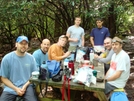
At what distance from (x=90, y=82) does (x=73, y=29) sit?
123 inches

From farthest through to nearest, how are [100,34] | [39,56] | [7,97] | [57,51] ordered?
1. [100,34]
2. [57,51]
3. [39,56]
4. [7,97]

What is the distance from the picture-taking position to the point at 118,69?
3.78 m

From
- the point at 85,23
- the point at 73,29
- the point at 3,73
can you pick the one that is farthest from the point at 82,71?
the point at 85,23

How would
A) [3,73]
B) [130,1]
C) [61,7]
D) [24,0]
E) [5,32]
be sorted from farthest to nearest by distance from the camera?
1. [5,32]
2. [61,7]
3. [130,1]
4. [24,0]
5. [3,73]

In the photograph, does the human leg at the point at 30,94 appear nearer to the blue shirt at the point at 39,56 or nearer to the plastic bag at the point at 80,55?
the blue shirt at the point at 39,56

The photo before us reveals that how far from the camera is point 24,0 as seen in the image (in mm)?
5836

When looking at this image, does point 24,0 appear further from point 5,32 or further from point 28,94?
point 5,32

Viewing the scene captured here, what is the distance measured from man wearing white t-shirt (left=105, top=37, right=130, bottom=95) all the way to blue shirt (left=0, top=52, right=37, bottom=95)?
1.53 metres

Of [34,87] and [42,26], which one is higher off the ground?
[42,26]

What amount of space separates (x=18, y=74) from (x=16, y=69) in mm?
103

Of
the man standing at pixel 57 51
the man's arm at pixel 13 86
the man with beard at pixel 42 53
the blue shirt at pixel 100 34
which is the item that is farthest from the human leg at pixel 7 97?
the blue shirt at pixel 100 34

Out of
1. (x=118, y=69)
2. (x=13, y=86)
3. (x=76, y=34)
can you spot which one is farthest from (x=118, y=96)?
(x=76, y=34)

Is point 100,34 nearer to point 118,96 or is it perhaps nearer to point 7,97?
point 118,96

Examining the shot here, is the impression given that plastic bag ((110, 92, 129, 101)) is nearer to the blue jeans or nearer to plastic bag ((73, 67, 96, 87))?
plastic bag ((73, 67, 96, 87))
